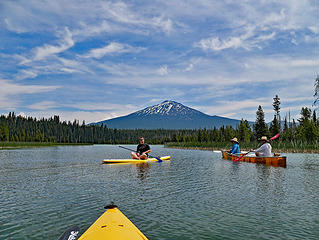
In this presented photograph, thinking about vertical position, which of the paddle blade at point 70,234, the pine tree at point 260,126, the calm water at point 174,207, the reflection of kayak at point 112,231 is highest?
the pine tree at point 260,126

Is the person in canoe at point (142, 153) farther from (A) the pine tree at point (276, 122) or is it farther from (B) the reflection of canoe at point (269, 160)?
(A) the pine tree at point (276, 122)

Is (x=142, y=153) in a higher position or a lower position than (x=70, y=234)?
higher

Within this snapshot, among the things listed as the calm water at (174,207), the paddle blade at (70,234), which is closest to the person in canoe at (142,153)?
the calm water at (174,207)

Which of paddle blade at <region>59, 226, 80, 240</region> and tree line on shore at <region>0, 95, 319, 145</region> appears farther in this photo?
tree line on shore at <region>0, 95, 319, 145</region>

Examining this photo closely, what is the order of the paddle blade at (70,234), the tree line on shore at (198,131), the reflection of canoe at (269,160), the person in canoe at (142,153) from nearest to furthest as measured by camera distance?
the paddle blade at (70,234) → the reflection of canoe at (269,160) → the person in canoe at (142,153) → the tree line on shore at (198,131)

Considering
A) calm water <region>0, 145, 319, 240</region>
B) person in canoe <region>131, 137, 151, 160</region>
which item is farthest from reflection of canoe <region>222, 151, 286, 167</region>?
person in canoe <region>131, 137, 151, 160</region>

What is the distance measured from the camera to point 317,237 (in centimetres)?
666

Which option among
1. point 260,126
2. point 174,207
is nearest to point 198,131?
point 260,126

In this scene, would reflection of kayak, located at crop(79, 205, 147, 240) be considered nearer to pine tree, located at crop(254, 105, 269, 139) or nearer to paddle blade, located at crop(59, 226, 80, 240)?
Answer: paddle blade, located at crop(59, 226, 80, 240)

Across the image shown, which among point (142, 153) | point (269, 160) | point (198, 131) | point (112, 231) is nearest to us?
point (112, 231)

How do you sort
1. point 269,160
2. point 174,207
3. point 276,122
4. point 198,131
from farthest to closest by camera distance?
point 198,131 < point 276,122 < point 269,160 < point 174,207

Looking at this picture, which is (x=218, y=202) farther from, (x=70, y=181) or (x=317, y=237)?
(x=70, y=181)

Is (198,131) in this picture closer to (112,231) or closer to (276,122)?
(276,122)

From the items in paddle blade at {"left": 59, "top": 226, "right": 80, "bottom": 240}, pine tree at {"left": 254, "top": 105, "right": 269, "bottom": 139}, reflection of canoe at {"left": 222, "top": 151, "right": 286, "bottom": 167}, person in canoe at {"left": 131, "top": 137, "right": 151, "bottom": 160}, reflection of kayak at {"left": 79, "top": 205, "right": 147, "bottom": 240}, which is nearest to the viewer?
reflection of kayak at {"left": 79, "top": 205, "right": 147, "bottom": 240}
